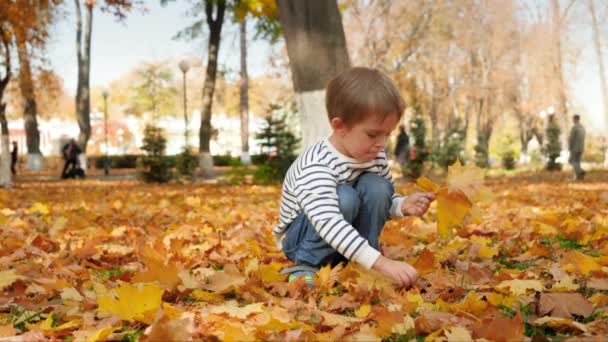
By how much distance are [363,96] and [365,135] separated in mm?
153

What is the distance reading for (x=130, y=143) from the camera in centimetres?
7944

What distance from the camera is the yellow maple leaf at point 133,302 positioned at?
179cm

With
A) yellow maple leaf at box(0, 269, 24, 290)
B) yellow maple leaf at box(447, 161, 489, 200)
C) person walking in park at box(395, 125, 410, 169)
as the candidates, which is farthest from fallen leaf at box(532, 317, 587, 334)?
person walking in park at box(395, 125, 410, 169)

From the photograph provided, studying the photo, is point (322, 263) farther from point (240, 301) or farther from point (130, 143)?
point (130, 143)

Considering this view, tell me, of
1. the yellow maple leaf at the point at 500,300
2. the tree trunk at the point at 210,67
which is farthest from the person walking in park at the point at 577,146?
the yellow maple leaf at the point at 500,300

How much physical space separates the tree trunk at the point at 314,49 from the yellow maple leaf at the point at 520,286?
596 cm

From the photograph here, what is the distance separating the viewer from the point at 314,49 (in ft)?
26.7

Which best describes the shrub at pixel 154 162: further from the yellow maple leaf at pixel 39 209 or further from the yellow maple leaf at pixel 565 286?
the yellow maple leaf at pixel 565 286

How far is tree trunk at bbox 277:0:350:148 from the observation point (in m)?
8.11

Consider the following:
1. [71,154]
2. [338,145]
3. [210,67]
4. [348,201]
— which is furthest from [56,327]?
[71,154]

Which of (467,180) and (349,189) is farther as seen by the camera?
(349,189)

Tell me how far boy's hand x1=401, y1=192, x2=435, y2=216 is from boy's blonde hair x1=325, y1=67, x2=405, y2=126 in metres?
0.35

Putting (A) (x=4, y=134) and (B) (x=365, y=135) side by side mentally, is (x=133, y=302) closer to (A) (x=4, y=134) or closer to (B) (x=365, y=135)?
(B) (x=365, y=135)

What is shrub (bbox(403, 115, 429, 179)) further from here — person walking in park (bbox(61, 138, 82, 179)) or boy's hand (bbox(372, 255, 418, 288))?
boy's hand (bbox(372, 255, 418, 288))
